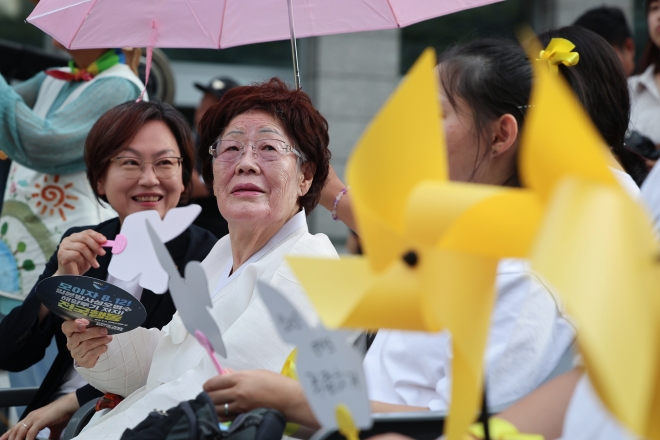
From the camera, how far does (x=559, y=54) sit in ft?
7.38

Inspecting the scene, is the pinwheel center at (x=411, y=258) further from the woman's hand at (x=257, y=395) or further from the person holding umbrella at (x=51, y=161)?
the person holding umbrella at (x=51, y=161)

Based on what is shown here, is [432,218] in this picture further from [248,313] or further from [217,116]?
[217,116]

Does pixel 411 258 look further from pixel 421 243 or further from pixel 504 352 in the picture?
pixel 504 352

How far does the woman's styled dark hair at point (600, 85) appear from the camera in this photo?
7.52 feet

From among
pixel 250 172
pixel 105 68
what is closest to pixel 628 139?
pixel 250 172

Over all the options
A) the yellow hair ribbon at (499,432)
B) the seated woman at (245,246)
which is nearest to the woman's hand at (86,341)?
the seated woman at (245,246)

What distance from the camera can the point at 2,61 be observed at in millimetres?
4516

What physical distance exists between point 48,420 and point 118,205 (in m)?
0.78

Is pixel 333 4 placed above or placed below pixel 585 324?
above

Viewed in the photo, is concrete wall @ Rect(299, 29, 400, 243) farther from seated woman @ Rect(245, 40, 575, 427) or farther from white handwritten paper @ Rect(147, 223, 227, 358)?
white handwritten paper @ Rect(147, 223, 227, 358)

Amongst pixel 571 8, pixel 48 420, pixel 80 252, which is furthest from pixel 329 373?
pixel 571 8

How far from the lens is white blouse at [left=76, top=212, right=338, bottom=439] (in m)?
2.09

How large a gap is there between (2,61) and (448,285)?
4035 mm

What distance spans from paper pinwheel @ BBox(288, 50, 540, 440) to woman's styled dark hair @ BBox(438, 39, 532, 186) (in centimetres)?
96
